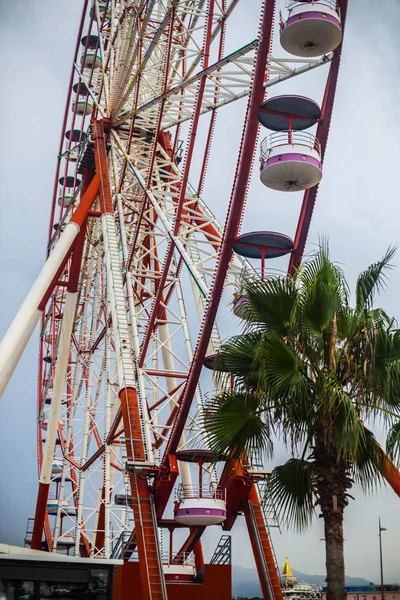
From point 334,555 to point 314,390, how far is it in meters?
2.15

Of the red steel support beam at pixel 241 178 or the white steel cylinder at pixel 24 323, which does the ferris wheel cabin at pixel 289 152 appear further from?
the white steel cylinder at pixel 24 323

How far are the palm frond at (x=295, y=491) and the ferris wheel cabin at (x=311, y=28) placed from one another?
286 inches

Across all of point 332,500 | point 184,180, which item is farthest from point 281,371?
point 184,180

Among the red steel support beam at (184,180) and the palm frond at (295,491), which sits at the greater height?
the red steel support beam at (184,180)

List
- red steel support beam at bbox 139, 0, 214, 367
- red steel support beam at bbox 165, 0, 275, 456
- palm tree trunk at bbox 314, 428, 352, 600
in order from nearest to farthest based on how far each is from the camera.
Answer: palm tree trunk at bbox 314, 428, 352, 600, red steel support beam at bbox 165, 0, 275, 456, red steel support beam at bbox 139, 0, 214, 367

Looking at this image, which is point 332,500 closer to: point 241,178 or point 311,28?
point 241,178

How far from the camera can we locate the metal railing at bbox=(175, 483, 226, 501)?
59.5 ft


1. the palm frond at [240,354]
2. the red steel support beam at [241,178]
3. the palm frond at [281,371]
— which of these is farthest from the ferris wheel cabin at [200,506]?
the palm frond at [281,371]

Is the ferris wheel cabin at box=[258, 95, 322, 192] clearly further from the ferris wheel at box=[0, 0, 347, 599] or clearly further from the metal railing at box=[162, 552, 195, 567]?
the metal railing at box=[162, 552, 195, 567]

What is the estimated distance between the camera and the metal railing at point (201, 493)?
18.1 m

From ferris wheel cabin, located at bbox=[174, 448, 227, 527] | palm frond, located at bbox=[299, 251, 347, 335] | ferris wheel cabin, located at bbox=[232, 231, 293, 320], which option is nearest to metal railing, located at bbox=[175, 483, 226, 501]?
ferris wheel cabin, located at bbox=[174, 448, 227, 527]

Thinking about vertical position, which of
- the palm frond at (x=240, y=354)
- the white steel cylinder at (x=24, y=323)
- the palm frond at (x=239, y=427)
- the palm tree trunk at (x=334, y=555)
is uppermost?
the white steel cylinder at (x=24, y=323)

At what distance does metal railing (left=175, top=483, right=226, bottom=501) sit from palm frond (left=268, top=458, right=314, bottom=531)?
5.08 meters

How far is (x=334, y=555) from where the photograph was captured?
12.3m
